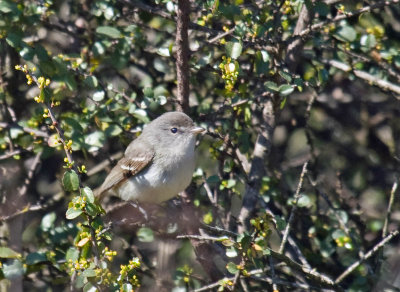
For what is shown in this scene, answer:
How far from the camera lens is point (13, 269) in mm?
3766

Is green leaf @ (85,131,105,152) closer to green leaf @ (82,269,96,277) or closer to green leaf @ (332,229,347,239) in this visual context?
green leaf @ (82,269,96,277)

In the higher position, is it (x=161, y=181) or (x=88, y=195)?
(x=88, y=195)

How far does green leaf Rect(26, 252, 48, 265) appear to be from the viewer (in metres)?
3.83

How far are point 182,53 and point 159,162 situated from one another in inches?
38.3

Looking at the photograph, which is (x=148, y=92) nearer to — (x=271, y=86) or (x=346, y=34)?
(x=271, y=86)

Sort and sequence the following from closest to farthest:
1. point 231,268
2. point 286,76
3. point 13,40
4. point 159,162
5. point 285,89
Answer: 1. point 231,268
2. point 286,76
3. point 285,89
4. point 13,40
5. point 159,162

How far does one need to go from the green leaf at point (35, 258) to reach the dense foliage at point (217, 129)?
0.03 m

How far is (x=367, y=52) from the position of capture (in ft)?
14.1

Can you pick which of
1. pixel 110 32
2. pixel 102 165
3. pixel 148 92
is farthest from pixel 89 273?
pixel 102 165

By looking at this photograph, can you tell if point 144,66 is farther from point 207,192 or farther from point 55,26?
point 207,192

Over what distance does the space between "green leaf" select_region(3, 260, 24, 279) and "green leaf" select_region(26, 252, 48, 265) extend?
0.19ft

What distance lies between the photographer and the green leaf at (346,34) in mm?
4023

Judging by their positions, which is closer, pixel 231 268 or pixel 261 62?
pixel 231 268

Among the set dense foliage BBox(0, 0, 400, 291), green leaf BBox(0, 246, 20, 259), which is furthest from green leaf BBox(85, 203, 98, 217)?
green leaf BBox(0, 246, 20, 259)
